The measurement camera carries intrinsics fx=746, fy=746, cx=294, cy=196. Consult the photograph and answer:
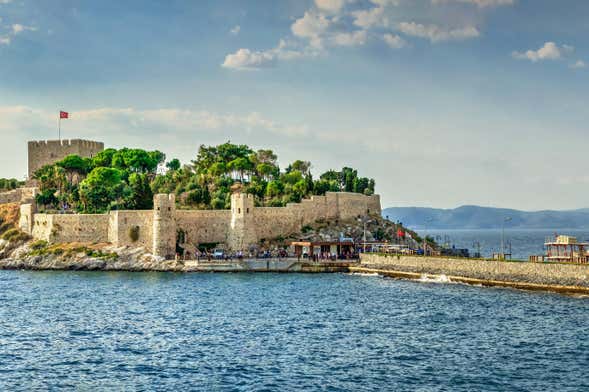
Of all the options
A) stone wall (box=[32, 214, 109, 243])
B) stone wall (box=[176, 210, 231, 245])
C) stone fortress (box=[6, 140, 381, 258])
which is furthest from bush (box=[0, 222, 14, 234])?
stone wall (box=[176, 210, 231, 245])

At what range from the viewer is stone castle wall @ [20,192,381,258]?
78.6m

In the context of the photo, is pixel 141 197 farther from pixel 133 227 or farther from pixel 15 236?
pixel 15 236

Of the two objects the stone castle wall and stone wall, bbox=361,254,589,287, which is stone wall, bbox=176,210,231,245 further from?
stone wall, bbox=361,254,589,287

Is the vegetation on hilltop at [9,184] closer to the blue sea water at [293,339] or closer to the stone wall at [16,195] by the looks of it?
the stone wall at [16,195]

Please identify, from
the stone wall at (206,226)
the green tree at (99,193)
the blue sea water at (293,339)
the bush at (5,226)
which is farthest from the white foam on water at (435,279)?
the bush at (5,226)

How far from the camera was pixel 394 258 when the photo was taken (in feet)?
241

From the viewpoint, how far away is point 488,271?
61.2 m

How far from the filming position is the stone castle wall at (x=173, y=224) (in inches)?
3093

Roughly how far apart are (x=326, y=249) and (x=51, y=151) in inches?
2068

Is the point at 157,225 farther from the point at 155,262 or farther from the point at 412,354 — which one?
the point at 412,354

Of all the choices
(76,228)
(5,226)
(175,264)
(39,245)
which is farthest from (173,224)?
(5,226)

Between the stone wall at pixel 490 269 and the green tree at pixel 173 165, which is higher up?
the green tree at pixel 173 165

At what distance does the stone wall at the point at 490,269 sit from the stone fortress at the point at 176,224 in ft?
45.0

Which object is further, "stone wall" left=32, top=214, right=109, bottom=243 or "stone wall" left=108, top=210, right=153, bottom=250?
"stone wall" left=32, top=214, right=109, bottom=243
